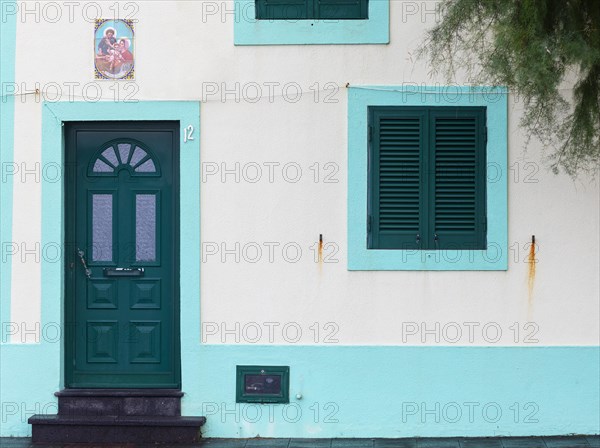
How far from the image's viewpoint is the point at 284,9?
894 cm

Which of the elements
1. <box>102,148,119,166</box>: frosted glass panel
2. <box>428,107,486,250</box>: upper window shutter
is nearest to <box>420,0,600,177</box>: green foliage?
<box>428,107,486,250</box>: upper window shutter

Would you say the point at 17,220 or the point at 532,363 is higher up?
the point at 17,220

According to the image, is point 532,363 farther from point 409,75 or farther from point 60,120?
point 60,120

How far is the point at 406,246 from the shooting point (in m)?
8.89

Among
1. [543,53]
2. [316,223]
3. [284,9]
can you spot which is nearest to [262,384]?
[316,223]

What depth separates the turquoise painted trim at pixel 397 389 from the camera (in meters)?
8.84

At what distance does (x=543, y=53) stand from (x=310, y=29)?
2.38 metres

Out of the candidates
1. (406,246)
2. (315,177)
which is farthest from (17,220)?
(406,246)

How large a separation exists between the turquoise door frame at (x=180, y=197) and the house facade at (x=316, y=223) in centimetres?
2

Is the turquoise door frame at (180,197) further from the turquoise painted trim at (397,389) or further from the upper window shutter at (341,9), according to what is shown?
the upper window shutter at (341,9)

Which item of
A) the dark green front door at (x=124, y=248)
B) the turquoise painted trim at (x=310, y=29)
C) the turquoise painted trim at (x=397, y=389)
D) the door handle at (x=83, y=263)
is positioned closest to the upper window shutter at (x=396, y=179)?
the turquoise painted trim at (x=310, y=29)

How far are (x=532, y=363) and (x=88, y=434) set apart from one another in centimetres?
367

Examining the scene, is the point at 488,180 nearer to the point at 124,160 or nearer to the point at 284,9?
the point at 284,9

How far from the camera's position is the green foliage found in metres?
7.14
